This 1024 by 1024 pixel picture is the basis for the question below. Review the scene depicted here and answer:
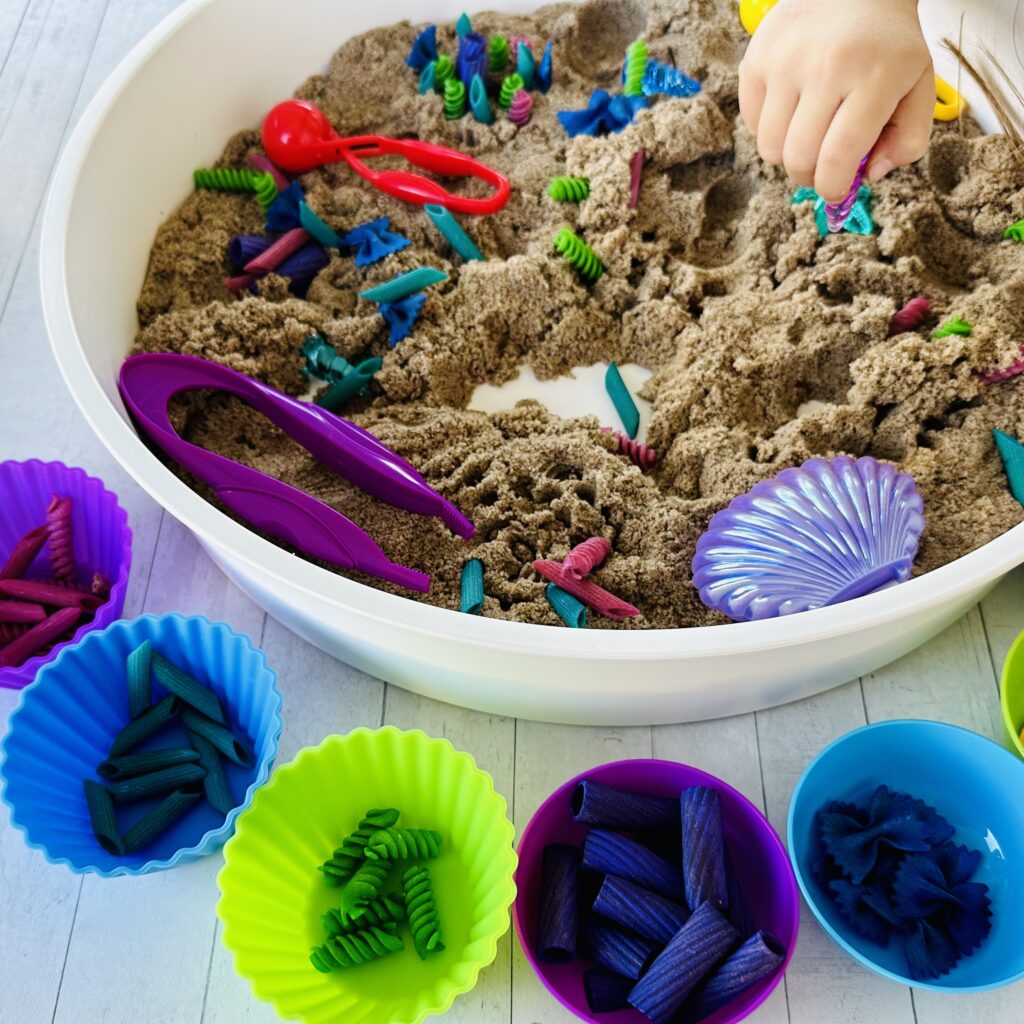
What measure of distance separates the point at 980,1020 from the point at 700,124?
94 cm

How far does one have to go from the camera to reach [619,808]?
0.87m

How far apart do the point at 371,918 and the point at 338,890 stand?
6 centimetres

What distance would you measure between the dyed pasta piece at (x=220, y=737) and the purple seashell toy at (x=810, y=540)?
42 centimetres

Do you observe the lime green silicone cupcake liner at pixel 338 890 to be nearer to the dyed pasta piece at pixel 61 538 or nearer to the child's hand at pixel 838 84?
the dyed pasta piece at pixel 61 538

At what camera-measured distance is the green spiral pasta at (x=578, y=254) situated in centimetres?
115

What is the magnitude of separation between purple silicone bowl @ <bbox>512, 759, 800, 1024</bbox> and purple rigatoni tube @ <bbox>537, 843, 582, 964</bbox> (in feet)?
0.04

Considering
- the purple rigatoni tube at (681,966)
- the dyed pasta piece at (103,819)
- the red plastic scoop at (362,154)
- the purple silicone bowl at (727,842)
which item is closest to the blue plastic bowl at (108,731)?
the dyed pasta piece at (103,819)

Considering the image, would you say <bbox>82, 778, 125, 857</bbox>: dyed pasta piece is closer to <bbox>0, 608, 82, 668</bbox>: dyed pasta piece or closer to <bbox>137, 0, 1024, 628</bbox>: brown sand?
<bbox>0, 608, 82, 668</bbox>: dyed pasta piece

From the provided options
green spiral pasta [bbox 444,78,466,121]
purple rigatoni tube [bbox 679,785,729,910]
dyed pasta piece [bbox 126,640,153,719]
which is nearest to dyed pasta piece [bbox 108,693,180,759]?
dyed pasta piece [bbox 126,640,153,719]

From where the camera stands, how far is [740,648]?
2.73 feet

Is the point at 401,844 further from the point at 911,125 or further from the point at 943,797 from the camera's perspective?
the point at 911,125

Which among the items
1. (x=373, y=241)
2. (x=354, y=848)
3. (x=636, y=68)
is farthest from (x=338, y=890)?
(x=636, y=68)

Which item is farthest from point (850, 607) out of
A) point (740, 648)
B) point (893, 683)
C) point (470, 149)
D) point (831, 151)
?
point (470, 149)

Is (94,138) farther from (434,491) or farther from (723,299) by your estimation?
(723,299)
